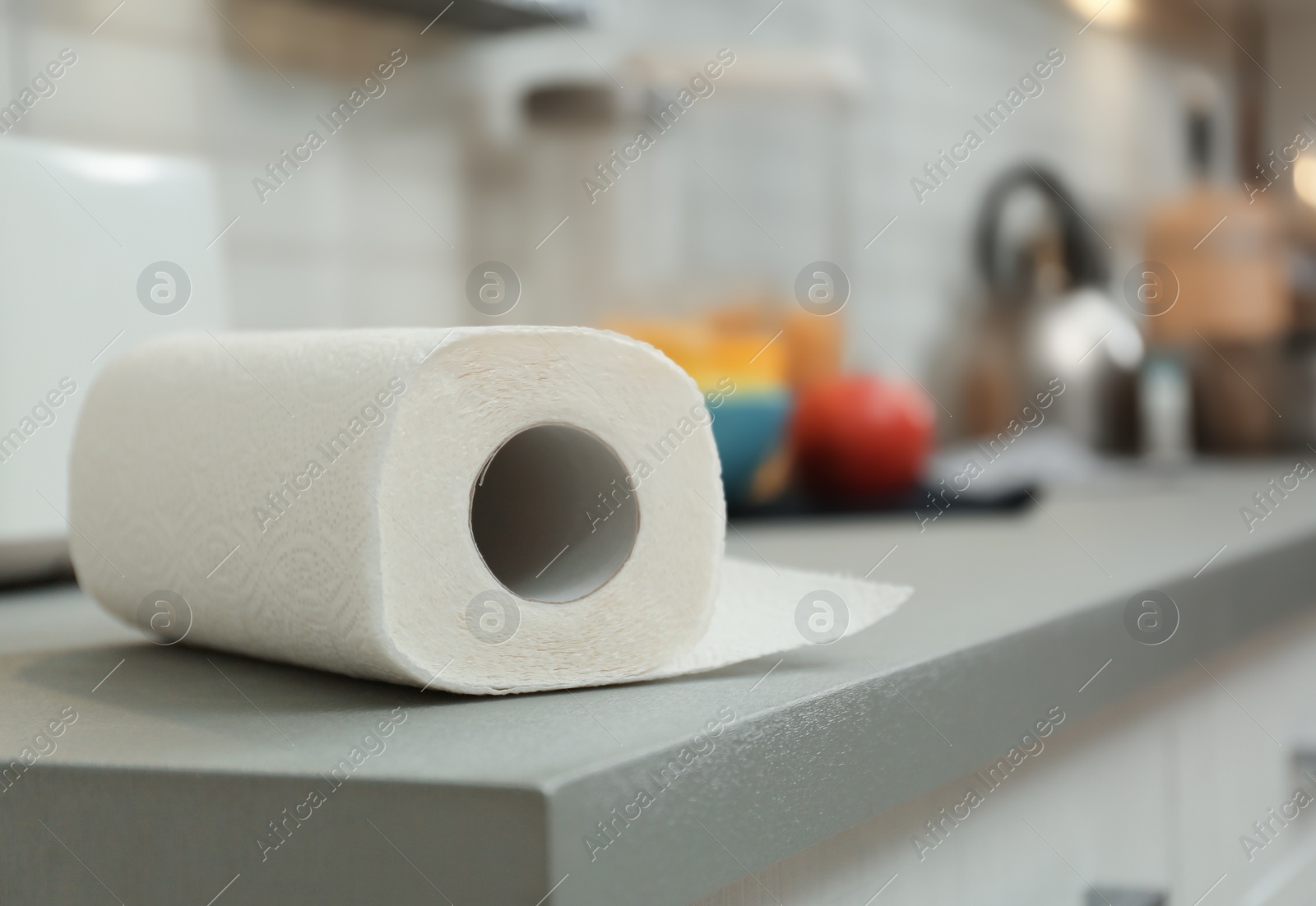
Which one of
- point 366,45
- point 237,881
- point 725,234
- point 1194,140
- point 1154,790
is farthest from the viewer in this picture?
point 1194,140

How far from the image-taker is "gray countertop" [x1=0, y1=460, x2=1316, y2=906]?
0.31m

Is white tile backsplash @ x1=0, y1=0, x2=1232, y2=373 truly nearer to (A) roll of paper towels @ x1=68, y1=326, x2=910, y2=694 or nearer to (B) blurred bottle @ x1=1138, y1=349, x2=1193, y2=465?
(B) blurred bottle @ x1=1138, y1=349, x2=1193, y2=465

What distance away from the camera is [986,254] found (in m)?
1.73

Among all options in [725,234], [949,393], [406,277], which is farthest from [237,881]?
[949,393]

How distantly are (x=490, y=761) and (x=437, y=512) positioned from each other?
93mm

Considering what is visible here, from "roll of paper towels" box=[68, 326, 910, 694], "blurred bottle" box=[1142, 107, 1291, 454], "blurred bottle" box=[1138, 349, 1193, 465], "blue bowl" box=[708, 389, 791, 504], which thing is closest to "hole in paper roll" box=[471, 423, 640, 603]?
"roll of paper towels" box=[68, 326, 910, 694]

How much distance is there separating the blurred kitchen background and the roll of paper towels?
28 centimetres

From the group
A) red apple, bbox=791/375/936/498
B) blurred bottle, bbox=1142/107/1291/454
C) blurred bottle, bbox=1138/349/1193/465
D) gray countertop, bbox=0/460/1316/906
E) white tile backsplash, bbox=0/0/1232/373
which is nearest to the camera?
gray countertop, bbox=0/460/1316/906

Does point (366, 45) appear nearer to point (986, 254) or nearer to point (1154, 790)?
point (1154, 790)

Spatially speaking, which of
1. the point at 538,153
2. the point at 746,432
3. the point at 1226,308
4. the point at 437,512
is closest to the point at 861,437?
the point at 746,432

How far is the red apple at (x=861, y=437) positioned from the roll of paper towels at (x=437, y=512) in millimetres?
592

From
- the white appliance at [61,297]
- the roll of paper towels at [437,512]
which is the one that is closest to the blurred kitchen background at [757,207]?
the white appliance at [61,297]

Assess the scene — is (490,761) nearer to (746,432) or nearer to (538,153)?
(746,432)

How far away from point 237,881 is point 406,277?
0.78m
